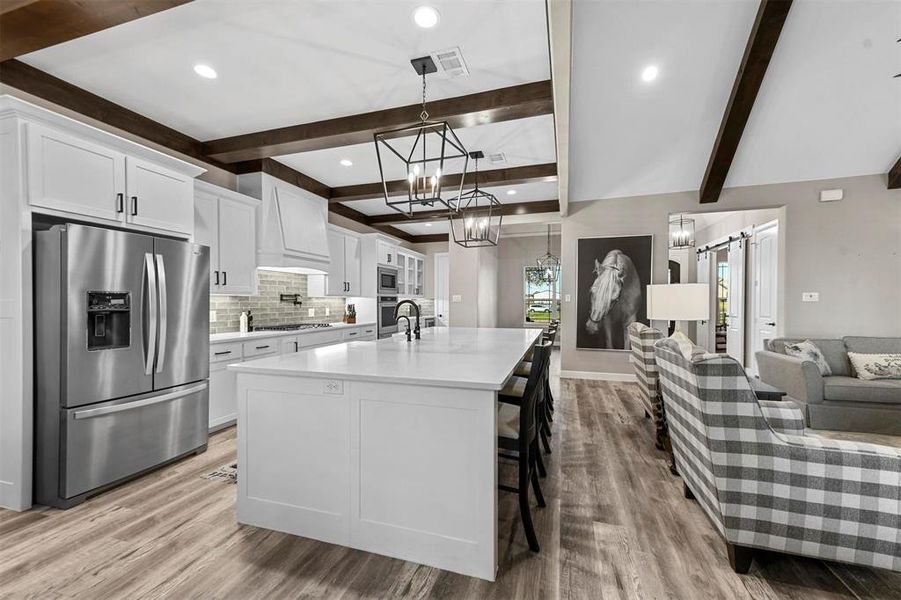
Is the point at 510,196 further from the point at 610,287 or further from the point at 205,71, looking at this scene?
the point at 205,71

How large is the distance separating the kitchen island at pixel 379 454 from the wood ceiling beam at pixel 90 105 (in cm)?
254

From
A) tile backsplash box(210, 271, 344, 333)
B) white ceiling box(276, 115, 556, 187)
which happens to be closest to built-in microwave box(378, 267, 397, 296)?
tile backsplash box(210, 271, 344, 333)

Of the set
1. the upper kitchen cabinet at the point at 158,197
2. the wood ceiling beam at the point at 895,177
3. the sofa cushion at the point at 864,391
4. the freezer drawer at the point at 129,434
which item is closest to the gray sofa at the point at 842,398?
the sofa cushion at the point at 864,391

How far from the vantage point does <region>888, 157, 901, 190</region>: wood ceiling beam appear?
432 cm

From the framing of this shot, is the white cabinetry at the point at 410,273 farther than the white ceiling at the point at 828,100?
Yes

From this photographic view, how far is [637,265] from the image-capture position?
5.54m

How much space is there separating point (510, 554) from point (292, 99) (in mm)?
3452

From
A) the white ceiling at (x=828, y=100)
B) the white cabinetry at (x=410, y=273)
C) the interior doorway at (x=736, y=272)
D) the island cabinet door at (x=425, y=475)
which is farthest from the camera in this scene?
the white cabinetry at (x=410, y=273)

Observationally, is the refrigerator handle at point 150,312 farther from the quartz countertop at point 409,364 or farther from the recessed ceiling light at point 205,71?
the recessed ceiling light at point 205,71

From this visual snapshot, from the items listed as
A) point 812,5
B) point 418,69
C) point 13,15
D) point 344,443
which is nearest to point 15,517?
point 344,443

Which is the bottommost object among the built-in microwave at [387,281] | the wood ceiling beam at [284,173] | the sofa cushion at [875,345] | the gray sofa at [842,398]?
the gray sofa at [842,398]

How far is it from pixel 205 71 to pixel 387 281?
14.1 ft

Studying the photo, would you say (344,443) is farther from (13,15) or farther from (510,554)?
(13,15)

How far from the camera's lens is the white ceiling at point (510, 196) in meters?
5.72
